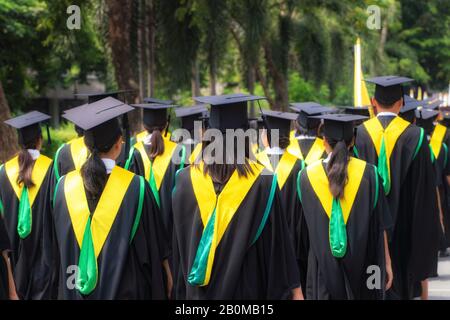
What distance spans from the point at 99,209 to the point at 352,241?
5.84ft

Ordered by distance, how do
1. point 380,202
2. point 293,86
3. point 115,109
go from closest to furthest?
point 115,109 < point 380,202 < point 293,86

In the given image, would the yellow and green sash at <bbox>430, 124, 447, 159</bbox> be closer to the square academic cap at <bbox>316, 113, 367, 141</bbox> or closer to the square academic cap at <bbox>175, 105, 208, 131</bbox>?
the square academic cap at <bbox>175, 105, 208, 131</bbox>

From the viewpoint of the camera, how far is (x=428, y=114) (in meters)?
10.2

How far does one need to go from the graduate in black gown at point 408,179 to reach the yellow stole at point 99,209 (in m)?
2.87

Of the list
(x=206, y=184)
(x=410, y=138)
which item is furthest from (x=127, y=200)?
(x=410, y=138)

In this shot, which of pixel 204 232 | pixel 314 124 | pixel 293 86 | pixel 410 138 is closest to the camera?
pixel 204 232

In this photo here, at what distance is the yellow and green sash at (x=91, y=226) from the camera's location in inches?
169

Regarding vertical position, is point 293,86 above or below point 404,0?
below

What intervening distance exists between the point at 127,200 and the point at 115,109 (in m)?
0.66

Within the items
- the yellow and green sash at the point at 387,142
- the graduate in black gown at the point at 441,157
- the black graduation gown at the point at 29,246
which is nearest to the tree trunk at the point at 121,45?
the graduate in black gown at the point at 441,157

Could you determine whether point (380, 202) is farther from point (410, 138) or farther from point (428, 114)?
point (428, 114)

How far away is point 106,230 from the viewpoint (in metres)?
4.30

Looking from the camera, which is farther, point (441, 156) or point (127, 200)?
point (441, 156)

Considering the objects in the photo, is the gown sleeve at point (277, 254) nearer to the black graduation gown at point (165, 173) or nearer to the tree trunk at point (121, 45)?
the black graduation gown at point (165, 173)
